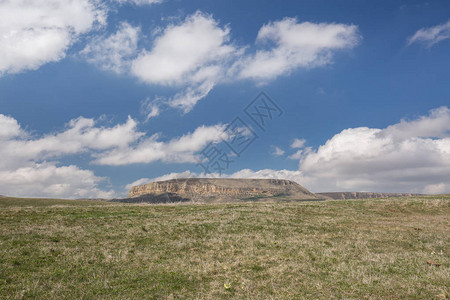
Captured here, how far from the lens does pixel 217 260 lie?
53.9 feet

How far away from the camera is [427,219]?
35.5 m

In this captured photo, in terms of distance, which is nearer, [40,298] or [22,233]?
[40,298]

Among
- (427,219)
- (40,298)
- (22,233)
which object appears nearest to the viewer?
(40,298)

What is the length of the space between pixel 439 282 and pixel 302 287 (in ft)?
19.5

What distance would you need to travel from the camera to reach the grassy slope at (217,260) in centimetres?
1155

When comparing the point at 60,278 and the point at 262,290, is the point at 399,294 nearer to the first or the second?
the point at 262,290

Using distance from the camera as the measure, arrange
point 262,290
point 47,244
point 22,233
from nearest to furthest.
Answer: point 262,290, point 47,244, point 22,233

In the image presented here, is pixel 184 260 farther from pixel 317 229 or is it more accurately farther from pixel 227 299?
pixel 317 229

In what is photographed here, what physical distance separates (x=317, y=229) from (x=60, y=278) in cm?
2303

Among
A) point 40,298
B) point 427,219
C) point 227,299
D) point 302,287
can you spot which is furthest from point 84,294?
point 427,219

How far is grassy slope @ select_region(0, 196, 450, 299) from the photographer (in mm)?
11555

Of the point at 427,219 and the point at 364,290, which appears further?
the point at 427,219

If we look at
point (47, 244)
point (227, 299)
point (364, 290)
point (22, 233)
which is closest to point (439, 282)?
point (364, 290)

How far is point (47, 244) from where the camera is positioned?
1850 centimetres
